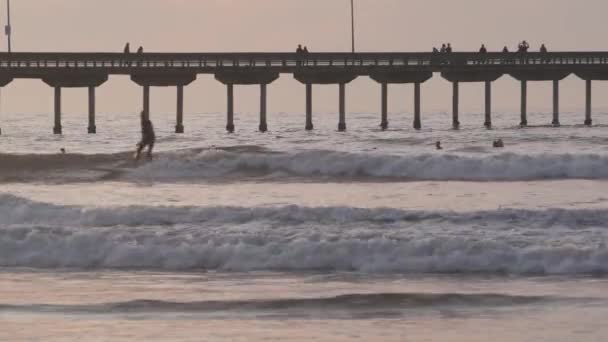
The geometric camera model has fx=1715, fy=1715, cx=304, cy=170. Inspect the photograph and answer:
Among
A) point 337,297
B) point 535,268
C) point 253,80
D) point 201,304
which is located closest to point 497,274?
point 535,268

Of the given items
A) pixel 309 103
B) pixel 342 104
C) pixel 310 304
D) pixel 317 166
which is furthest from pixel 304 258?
pixel 342 104

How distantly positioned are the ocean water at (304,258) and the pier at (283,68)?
20.3 m

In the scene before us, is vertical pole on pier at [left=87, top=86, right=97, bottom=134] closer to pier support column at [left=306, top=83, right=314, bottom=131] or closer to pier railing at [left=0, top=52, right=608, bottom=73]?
pier railing at [left=0, top=52, right=608, bottom=73]

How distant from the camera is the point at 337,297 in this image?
61.9 ft

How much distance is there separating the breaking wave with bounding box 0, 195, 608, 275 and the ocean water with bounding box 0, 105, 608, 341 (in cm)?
3

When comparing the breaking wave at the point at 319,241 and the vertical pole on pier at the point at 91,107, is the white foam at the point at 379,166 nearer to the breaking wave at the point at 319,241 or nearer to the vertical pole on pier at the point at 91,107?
the breaking wave at the point at 319,241

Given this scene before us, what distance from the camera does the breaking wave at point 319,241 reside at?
843 inches

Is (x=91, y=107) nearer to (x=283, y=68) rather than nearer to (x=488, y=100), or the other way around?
(x=283, y=68)

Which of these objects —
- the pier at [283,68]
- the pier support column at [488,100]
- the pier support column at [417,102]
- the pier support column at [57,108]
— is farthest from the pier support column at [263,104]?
the pier support column at [488,100]

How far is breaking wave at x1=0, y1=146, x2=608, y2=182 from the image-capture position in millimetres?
37156

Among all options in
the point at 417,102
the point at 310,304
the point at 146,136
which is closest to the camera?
the point at 310,304

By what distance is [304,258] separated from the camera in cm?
2183

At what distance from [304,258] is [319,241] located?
0.63 metres

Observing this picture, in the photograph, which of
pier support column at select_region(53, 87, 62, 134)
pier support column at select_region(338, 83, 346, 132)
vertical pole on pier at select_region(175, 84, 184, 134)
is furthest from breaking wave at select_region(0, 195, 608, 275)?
pier support column at select_region(338, 83, 346, 132)
